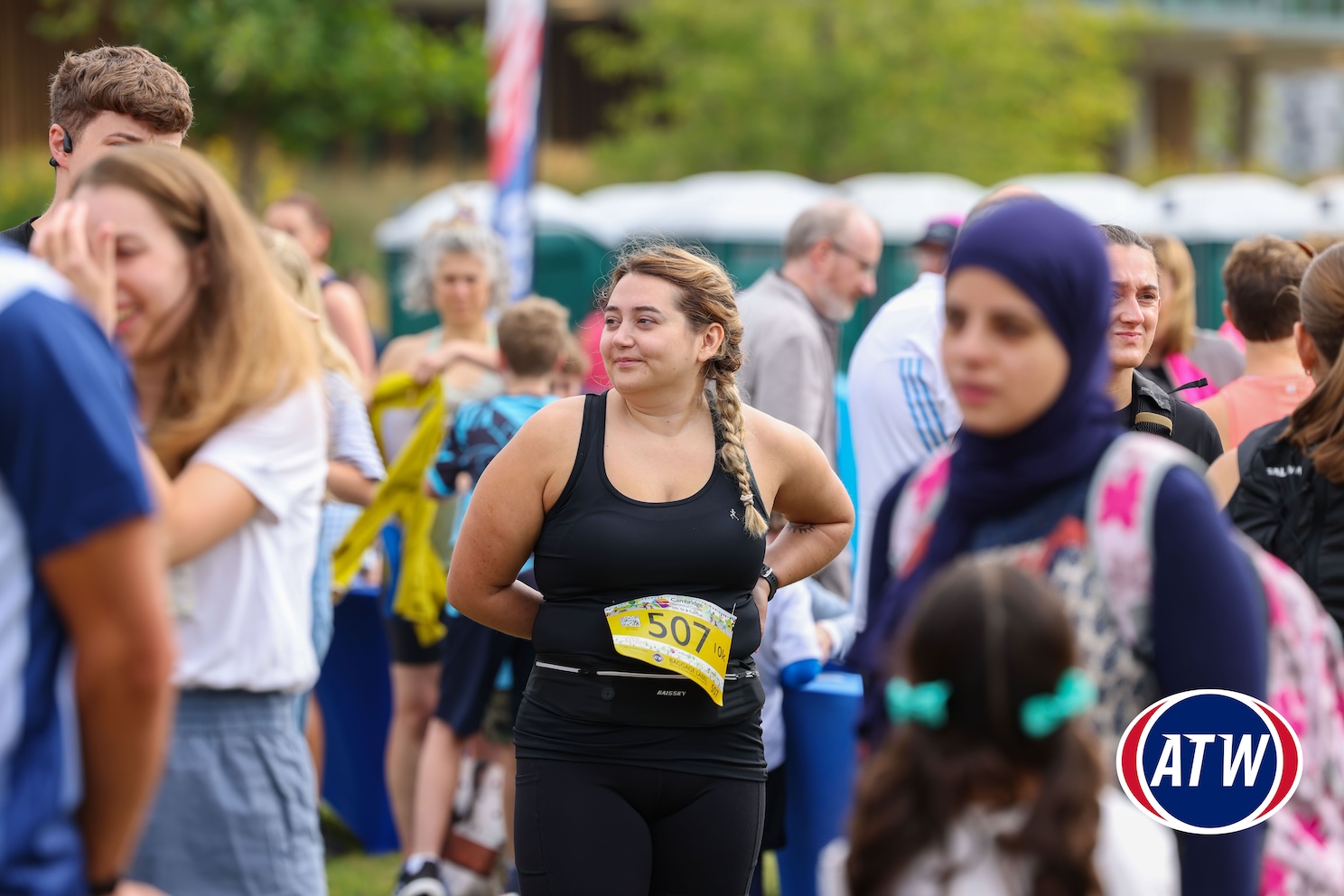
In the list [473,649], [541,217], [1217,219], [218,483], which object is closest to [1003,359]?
[218,483]

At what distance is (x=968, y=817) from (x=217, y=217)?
58.1 inches

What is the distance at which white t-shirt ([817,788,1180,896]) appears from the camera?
2066 mm

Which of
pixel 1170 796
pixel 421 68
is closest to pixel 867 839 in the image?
pixel 1170 796

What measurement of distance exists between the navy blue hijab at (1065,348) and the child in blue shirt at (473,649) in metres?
3.16

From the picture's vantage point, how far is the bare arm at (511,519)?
144 inches

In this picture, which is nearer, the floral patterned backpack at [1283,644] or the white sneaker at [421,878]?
the floral patterned backpack at [1283,644]

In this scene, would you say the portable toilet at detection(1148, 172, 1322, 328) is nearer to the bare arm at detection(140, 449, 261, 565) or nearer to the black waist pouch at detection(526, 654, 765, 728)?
the black waist pouch at detection(526, 654, 765, 728)

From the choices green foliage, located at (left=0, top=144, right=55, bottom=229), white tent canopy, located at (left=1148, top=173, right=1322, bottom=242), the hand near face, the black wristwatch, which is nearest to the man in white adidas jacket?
the black wristwatch

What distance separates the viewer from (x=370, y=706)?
7.04m

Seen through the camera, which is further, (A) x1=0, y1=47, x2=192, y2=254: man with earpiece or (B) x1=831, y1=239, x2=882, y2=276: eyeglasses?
(B) x1=831, y1=239, x2=882, y2=276: eyeglasses

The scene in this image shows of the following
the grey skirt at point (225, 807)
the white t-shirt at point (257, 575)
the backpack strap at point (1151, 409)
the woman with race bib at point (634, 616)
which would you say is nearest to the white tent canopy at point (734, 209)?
the backpack strap at point (1151, 409)

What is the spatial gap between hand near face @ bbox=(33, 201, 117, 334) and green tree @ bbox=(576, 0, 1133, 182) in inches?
967

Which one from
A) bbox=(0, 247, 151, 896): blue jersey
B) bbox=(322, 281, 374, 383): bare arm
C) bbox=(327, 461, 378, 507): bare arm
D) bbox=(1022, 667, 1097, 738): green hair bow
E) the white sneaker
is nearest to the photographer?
bbox=(0, 247, 151, 896): blue jersey

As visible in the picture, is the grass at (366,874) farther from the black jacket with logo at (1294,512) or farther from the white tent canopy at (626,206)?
the white tent canopy at (626,206)
